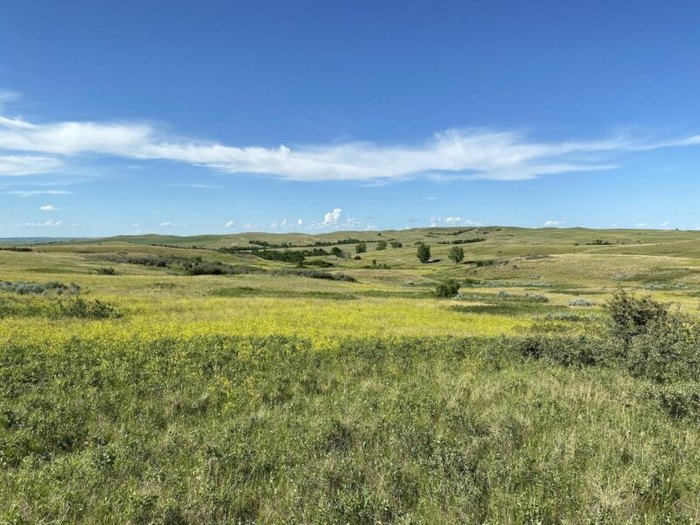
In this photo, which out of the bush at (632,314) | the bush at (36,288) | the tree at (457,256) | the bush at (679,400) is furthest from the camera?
the tree at (457,256)

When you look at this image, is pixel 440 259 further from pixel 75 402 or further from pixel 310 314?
pixel 75 402

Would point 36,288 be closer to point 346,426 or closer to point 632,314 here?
point 346,426

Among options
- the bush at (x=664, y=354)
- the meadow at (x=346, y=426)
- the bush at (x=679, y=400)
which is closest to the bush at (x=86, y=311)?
the meadow at (x=346, y=426)

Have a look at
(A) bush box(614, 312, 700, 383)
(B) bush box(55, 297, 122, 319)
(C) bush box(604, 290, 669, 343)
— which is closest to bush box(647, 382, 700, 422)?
(A) bush box(614, 312, 700, 383)

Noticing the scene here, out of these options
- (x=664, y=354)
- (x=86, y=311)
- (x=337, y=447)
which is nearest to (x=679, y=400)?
(x=664, y=354)

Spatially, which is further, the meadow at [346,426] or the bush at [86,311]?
the bush at [86,311]

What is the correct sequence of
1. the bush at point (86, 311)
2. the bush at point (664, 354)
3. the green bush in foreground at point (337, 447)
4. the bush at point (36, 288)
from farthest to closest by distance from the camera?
the bush at point (36, 288) → the bush at point (86, 311) → the bush at point (664, 354) → the green bush in foreground at point (337, 447)

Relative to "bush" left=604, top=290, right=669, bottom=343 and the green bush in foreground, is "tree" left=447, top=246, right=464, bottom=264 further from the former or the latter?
the green bush in foreground

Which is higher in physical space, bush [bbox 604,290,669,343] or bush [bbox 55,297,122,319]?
bush [bbox 604,290,669,343]

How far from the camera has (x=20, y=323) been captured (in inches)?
789

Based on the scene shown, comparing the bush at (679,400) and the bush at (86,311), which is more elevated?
the bush at (679,400)

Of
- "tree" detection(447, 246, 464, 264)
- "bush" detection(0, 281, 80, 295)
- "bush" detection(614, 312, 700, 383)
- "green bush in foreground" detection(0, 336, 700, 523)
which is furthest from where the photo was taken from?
"tree" detection(447, 246, 464, 264)

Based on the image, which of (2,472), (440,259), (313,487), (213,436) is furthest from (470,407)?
(440,259)

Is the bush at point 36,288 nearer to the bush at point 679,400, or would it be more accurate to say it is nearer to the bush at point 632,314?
the bush at point 632,314
